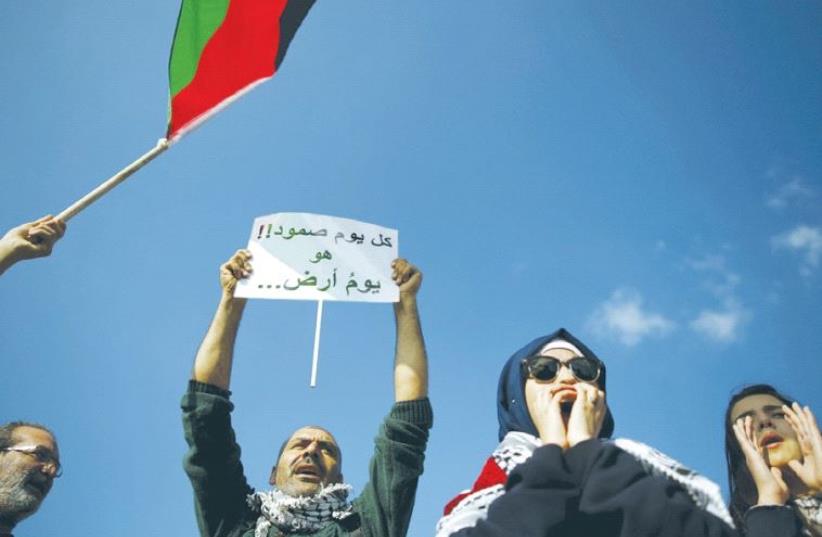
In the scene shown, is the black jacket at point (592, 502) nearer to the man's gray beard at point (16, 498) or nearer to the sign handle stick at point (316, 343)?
the sign handle stick at point (316, 343)

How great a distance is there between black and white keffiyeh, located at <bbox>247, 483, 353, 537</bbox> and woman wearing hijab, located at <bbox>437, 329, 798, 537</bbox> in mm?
1296

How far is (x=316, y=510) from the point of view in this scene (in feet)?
11.5

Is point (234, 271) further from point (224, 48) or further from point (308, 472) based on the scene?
point (224, 48)

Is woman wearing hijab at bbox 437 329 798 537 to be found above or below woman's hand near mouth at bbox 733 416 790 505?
below

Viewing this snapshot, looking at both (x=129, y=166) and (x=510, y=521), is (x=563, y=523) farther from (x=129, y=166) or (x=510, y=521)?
(x=129, y=166)

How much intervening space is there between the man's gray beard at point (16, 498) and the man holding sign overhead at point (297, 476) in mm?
1223

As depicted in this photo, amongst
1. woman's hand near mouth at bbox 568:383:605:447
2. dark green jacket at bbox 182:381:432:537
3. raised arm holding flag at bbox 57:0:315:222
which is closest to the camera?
woman's hand near mouth at bbox 568:383:605:447

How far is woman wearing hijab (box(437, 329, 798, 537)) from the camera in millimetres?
1866

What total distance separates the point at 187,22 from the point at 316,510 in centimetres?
394

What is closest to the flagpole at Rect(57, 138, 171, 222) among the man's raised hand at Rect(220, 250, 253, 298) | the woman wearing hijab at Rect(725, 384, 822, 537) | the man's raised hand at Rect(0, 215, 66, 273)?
the man's raised hand at Rect(0, 215, 66, 273)

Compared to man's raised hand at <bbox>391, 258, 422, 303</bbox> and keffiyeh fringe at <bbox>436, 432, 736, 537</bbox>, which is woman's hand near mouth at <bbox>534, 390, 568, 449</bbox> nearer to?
keffiyeh fringe at <bbox>436, 432, 736, 537</bbox>

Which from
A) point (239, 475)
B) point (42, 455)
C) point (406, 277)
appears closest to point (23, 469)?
point (42, 455)

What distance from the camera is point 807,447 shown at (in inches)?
129

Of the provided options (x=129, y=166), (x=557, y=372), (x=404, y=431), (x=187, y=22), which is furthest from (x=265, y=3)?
(x=557, y=372)
